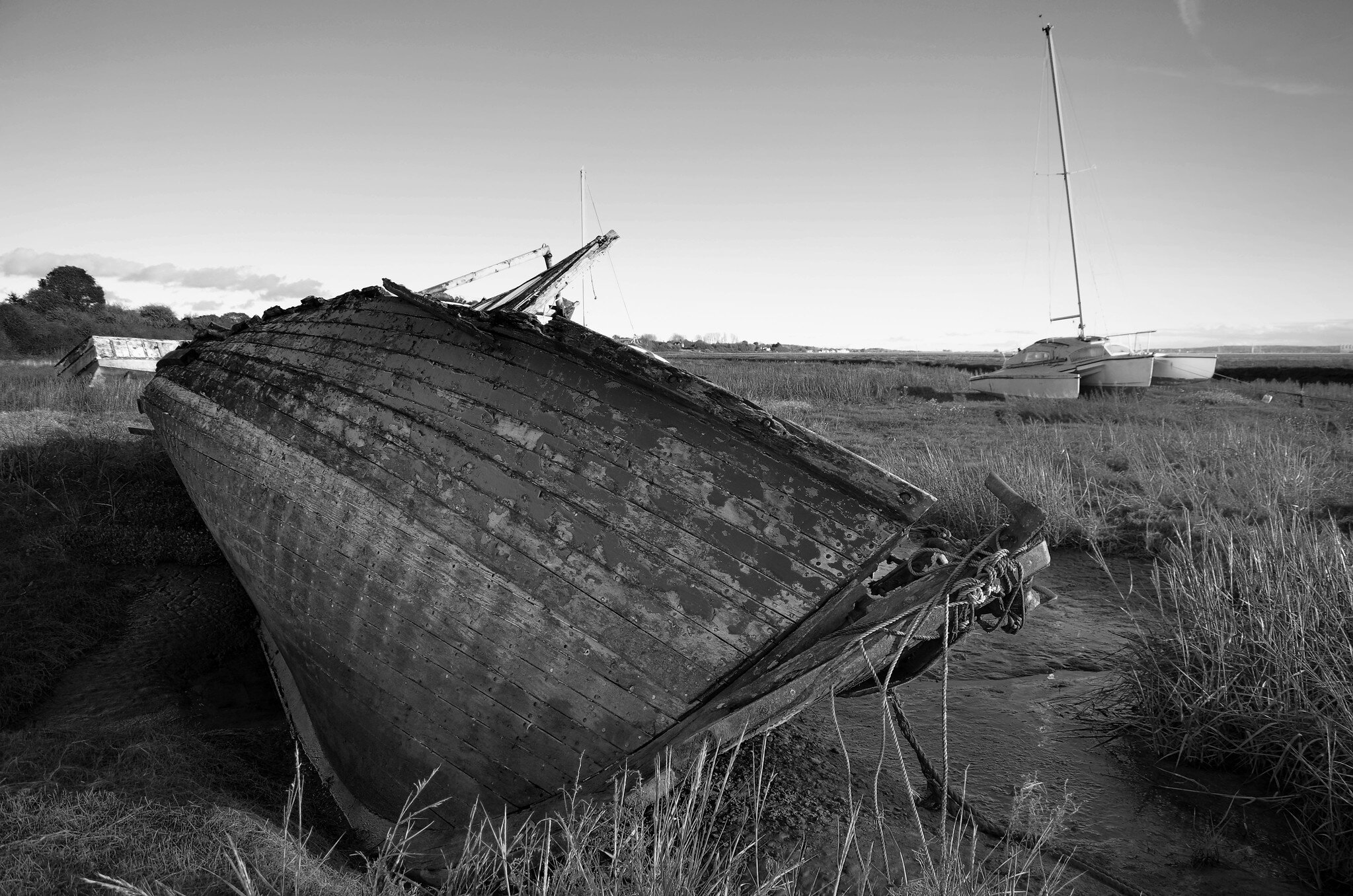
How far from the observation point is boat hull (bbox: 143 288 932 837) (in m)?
2.92

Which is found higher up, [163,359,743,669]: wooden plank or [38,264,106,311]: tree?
[38,264,106,311]: tree

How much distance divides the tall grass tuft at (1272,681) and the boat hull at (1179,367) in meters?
25.1

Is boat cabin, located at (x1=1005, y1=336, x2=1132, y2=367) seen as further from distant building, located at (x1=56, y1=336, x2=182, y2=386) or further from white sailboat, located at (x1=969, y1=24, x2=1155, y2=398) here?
distant building, located at (x1=56, y1=336, x2=182, y2=386)

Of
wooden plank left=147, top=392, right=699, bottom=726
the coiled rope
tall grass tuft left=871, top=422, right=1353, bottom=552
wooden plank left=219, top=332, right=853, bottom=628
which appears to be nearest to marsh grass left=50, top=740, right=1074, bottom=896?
the coiled rope

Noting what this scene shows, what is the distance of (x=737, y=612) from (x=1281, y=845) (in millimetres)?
2573

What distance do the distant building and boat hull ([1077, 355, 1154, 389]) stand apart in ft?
83.3

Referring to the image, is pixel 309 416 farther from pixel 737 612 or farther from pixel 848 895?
pixel 848 895

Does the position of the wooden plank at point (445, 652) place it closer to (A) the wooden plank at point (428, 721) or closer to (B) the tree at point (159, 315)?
(A) the wooden plank at point (428, 721)

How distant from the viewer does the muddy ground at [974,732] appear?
10.6 feet

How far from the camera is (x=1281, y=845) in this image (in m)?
3.23

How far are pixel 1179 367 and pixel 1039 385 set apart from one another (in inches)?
260

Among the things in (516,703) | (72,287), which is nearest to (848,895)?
(516,703)

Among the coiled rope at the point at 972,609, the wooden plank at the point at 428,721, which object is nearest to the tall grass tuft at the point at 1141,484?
the coiled rope at the point at 972,609

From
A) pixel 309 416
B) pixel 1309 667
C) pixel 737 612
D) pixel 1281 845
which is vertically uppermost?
pixel 309 416
